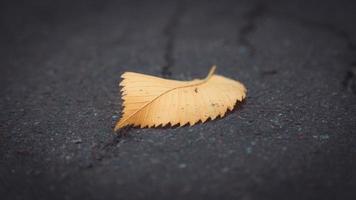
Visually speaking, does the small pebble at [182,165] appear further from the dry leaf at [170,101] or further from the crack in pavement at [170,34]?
the crack in pavement at [170,34]

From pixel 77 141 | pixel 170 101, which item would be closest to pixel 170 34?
pixel 170 101

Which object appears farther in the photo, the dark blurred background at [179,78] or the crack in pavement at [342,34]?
the crack in pavement at [342,34]

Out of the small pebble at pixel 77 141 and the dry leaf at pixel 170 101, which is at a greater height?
the dry leaf at pixel 170 101

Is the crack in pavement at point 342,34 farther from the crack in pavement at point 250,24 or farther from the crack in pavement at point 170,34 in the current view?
the crack in pavement at point 170,34

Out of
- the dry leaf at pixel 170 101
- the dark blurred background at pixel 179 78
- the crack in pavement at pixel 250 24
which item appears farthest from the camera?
the crack in pavement at pixel 250 24

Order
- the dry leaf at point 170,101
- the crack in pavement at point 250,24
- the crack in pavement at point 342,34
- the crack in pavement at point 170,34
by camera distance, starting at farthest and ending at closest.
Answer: the crack in pavement at point 250,24 < the crack in pavement at point 170,34 < the crack in pavement at point 342,34 < the dry leaf at point 170,101

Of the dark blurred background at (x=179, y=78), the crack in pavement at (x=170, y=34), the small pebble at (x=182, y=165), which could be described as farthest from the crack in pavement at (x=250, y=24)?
the small pebble at (x=182, y=165)

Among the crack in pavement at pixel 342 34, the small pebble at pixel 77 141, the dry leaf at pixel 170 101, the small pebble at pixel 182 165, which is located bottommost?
the small pebble at pixel 182 165
